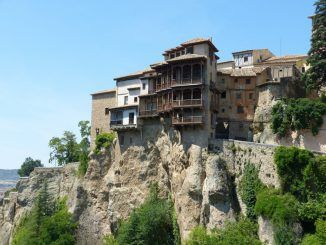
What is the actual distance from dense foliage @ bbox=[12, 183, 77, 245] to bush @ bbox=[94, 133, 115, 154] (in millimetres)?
9539

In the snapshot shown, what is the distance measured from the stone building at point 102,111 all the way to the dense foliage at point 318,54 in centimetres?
2750

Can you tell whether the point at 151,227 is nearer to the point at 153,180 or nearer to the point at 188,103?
the point at 153,180

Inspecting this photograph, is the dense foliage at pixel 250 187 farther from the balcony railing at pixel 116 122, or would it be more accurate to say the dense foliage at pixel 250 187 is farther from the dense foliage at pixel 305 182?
the balcony railing at pixel 116 122

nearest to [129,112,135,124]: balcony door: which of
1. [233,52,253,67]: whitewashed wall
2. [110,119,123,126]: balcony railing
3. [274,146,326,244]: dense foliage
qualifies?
[110,119,123,126]: balcony railing

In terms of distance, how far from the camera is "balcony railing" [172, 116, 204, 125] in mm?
48625

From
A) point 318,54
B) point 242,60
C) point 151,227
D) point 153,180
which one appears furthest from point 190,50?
A: point 151,227

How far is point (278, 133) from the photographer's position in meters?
48.0

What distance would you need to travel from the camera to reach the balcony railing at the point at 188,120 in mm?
48625

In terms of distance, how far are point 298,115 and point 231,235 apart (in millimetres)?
14078

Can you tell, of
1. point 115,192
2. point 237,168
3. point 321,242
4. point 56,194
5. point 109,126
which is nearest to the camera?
point 321,242

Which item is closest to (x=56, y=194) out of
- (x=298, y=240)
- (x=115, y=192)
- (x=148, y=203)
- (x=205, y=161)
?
(x=115, y=192)

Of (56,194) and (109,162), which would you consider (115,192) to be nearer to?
(109,162)

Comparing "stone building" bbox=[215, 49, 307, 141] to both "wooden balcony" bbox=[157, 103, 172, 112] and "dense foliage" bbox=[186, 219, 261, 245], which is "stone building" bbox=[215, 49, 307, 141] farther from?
"dense foliage" bbox=[186, 219, 261, 245]

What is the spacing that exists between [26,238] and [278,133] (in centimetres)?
3412
